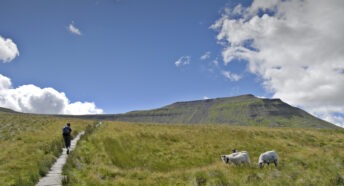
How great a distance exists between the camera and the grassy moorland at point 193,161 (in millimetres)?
9430

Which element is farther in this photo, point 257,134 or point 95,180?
point 257,134

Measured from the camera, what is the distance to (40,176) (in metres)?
9.56

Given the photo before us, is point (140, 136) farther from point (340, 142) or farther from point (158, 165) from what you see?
point (340, 142)

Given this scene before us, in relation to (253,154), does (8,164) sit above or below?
above

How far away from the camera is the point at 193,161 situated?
784 inches

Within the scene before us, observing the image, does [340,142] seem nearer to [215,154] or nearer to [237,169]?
[215,154]

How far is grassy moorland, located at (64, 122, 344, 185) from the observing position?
30.9ft

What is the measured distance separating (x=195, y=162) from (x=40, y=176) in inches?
541

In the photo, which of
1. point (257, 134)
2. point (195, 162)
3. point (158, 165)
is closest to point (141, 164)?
point (158, 165)

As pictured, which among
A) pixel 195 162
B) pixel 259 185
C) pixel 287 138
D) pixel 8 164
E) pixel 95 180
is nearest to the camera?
A: pixel 259 185

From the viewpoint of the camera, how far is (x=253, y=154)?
22.8 m

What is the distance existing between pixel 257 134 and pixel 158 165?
22546 millimetres

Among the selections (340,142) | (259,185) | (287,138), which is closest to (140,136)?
(259,185)

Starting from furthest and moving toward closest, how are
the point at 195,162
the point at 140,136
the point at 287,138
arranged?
the point at 287,138, the point at 140,136, the point at 195,162
